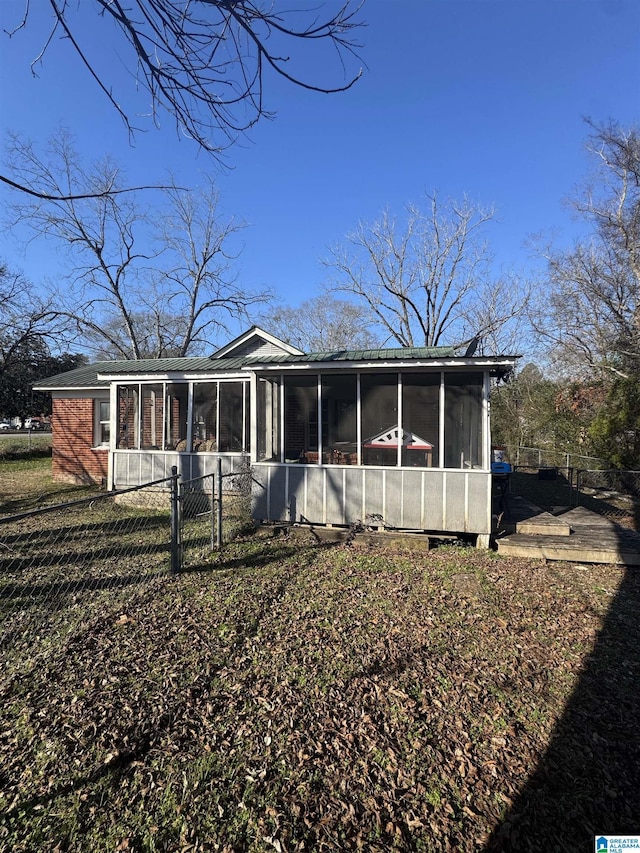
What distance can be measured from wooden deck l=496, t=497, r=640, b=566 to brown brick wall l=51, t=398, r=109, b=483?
11928mm

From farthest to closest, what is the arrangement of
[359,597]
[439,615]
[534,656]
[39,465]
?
[39,465] < [359,597] < [439,615] < [534,656]

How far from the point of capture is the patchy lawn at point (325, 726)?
7.03ft

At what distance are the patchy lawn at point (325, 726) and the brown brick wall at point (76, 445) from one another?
9.88 m

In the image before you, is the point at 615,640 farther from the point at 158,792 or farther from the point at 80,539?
the point at 80,539

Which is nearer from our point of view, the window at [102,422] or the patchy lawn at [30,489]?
the patchy lawn at [30,489]

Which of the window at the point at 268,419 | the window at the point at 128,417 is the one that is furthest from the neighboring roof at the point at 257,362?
the window at the point at 268,419

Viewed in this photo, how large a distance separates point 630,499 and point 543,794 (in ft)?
38.1

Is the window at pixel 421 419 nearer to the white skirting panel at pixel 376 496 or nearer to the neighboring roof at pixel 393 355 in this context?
the white skirting panel at pixel 376 496

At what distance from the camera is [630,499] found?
11.5 metres

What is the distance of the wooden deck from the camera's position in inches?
251

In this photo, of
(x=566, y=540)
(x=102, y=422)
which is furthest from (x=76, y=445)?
(x=566, y=540)

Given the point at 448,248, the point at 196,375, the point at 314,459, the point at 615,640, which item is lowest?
the point at 615,640

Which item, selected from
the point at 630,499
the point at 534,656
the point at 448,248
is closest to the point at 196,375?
the point at 534,656

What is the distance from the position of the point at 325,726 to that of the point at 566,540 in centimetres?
557
